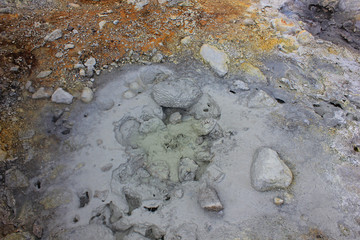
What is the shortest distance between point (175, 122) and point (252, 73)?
132 centimetres

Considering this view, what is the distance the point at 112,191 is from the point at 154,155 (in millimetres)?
581

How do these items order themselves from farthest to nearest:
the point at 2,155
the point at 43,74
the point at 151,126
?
the point at 43,74 → the point at 151,126 → the point at 2,155

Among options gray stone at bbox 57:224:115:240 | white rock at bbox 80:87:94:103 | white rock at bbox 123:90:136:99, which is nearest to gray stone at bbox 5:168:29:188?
gray stone at bbox 57:224:115:240

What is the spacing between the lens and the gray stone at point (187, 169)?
8.73 feet

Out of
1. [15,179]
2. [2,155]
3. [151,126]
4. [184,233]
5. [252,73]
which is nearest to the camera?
[184,233]

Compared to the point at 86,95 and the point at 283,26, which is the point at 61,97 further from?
the point at 283,26

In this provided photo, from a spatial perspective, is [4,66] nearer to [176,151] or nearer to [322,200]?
[176,151]

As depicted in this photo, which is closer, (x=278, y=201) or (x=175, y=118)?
(x=278, y=201)

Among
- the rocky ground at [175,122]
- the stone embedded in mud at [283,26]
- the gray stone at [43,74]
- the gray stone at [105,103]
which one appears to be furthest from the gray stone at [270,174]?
the gray stone at [43,74]

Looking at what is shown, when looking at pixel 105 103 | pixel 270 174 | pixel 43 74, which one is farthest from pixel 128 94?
pixel 270 174

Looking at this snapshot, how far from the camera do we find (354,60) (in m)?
3.91

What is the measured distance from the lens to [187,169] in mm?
2693

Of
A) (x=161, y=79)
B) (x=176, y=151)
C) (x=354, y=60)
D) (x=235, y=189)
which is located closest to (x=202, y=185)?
(x=235, y=189)

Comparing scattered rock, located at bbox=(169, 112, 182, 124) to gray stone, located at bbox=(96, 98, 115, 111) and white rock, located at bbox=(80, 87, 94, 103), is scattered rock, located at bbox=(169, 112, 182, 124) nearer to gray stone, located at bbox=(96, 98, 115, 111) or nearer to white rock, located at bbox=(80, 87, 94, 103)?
gray stone, located at bbox=(96, 98, 115, 111)
